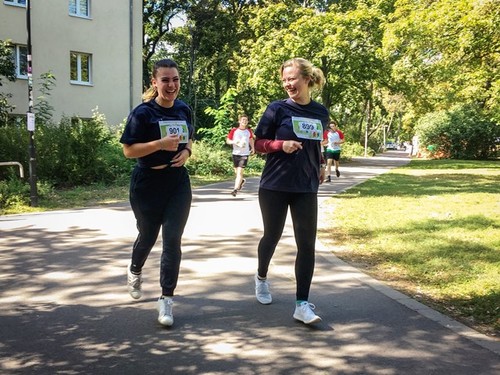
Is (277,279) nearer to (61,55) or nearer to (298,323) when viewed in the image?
(298,323)

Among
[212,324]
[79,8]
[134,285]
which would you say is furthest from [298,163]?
[79,8]

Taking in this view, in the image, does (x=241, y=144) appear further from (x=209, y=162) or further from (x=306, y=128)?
(x=306, y=128)

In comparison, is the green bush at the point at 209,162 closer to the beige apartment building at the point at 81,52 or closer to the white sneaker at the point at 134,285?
the beige apartment building at the point at 81,52

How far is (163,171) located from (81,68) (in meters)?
22.0

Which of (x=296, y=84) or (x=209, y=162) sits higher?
(x=296, y=84)

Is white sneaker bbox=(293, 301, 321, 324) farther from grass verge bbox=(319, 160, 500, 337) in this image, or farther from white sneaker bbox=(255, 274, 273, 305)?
grass verge bbox=(319, 160, 500, 337)

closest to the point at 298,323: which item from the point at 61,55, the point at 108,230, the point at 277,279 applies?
the point at 277,279

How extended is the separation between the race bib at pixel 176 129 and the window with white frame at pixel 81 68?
21193 millimetres

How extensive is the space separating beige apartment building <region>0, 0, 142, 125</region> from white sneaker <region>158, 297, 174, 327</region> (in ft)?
61.3

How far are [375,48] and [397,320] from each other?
25590 mm

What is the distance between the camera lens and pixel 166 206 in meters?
3.96

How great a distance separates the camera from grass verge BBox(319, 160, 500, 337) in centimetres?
459

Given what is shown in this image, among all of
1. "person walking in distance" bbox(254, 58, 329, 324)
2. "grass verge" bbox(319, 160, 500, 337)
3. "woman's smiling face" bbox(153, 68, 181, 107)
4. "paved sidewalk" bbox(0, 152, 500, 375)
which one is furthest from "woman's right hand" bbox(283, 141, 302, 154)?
"grass verge" bbox(319, 160, 500, 337)

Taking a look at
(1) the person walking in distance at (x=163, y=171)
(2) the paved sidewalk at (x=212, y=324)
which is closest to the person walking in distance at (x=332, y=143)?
(2) the paved sidewalk at (x=212, y=324)
